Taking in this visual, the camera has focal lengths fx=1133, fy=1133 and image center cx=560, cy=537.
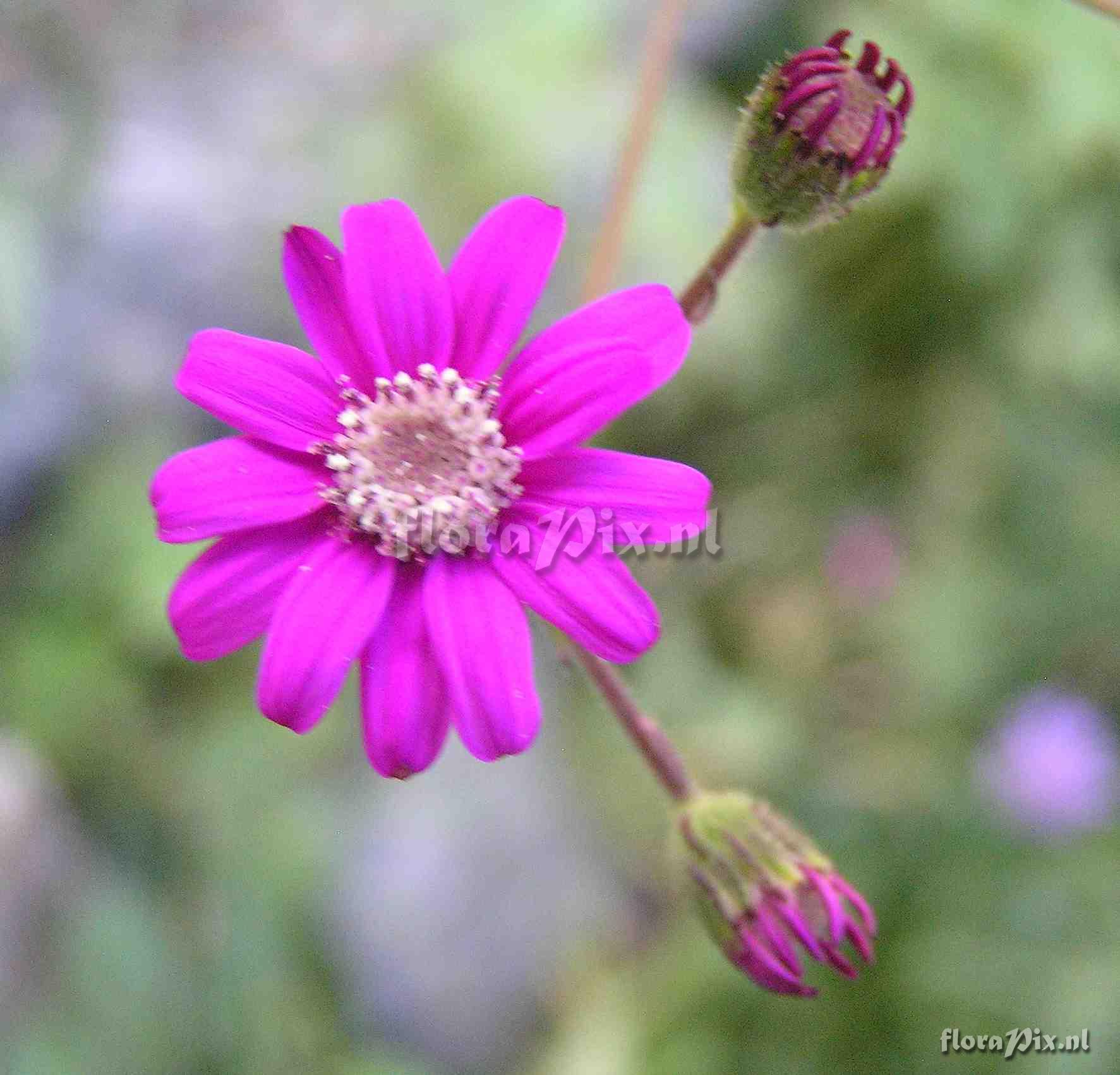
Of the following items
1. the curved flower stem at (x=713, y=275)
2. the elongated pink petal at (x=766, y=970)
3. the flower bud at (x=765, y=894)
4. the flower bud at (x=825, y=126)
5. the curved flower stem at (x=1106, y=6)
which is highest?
the curved flower stem at (x=1106, y=6)

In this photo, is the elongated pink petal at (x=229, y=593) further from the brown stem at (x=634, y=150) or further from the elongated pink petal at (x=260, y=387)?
the brown stem at (x=634, y=150)

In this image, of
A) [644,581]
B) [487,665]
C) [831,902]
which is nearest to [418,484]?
[487,665]

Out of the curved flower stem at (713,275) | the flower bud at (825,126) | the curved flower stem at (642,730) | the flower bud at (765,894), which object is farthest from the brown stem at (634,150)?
the flower bud at (765,894)

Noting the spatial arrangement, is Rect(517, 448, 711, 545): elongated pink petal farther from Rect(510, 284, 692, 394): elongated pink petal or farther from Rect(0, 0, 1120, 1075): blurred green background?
Rect(0, 0, 1120, 1075): blurred green background

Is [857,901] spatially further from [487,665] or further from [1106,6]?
[1106,6]

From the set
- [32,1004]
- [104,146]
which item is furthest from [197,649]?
[104,146]

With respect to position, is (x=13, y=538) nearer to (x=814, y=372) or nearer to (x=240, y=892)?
(x=240, y=892)
